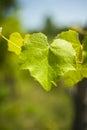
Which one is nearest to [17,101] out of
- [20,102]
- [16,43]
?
[20,102]

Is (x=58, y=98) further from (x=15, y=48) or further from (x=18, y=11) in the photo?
(x=15, y=48)

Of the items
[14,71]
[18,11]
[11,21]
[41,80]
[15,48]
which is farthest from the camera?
[18,11]

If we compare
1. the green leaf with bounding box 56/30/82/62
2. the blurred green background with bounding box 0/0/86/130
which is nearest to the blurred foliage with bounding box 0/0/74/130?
the blurred green background with bounding box 0/0/86/130

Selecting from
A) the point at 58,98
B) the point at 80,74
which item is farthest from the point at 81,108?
the point at 58,98

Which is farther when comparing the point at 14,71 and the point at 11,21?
the point at 14,71

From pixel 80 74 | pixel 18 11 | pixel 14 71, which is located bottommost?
pixel 14 71

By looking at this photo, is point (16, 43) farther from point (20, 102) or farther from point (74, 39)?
Answer: point (20, 102)

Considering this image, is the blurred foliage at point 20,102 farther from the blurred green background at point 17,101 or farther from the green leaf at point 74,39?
the green leaf at point 74,39

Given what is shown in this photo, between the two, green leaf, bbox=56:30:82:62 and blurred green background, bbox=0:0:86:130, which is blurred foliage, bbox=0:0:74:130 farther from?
green leaf, bbox=56:30:82:62
